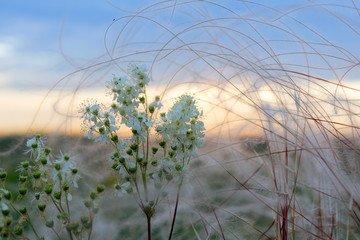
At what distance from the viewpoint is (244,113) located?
5.16ft

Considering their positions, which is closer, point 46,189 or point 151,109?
point 46,189

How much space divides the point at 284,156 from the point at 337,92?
44 cm

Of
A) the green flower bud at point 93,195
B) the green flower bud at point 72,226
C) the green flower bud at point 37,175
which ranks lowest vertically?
the green flower bud at point 72,226

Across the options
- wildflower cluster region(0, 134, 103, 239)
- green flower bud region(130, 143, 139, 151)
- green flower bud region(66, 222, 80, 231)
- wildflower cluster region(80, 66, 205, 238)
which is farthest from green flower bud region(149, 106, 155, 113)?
green flower bud region(66, 222, 80, 231)

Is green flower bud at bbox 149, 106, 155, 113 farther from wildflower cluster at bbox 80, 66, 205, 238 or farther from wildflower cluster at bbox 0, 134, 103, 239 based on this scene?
wildflower cluster at bbox 0, 134, 103, 239

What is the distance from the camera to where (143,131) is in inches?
41.3

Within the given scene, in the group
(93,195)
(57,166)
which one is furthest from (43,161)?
(93,195)

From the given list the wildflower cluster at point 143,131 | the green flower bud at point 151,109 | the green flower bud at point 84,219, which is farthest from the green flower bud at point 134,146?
the green flower bud at point 84,219

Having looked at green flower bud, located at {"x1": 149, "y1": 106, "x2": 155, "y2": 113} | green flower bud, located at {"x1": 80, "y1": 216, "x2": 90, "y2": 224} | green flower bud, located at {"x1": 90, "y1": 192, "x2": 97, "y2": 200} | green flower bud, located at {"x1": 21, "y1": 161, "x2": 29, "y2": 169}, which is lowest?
green flower bud, located at {"x1": 80, "y1": 216, "x2": 90, "y2": 224}

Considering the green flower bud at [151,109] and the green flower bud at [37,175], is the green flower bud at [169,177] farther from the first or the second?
the green flower bud at [37,175]

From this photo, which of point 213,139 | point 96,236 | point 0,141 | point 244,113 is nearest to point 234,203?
point 213,139

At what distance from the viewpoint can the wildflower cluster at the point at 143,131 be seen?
1035mm

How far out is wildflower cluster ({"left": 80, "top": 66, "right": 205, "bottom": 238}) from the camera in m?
1.04

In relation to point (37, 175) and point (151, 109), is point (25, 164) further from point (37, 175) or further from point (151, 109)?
point (151, 109)
